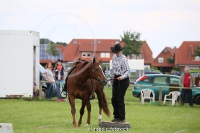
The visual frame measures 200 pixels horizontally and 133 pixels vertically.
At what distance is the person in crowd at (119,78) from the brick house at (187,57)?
302ft

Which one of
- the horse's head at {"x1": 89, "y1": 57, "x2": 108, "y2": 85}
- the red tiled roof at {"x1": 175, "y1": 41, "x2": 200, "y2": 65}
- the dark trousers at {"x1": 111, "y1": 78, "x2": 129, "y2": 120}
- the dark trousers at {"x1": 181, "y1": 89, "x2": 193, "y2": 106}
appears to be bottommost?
the dark trousers at {"x1": 181, "y1": 89, "x2": 193, "y2": 106}

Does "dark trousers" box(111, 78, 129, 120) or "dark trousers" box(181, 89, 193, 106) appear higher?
"dark trousers" box(111, 78, 129, 120)

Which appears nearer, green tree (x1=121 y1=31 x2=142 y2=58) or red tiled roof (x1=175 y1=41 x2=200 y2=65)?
green tree (x1=121 y1=31 x2=142 y2=58)

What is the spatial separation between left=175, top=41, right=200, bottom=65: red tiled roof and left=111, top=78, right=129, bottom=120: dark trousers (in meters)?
92.1

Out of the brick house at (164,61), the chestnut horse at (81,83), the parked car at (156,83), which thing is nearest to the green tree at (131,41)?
the brick house at (164,61)

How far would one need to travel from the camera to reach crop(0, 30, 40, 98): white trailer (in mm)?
25922

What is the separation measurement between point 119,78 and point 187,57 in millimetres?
94109

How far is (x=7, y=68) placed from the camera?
85.6ft

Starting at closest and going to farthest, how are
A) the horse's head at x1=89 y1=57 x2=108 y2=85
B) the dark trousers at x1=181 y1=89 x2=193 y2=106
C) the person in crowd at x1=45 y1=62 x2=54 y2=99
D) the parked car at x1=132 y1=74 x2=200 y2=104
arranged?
the horse's head at x1=89 y1=57 x2=108 y2=85
the dark trousers at x1=181 y1=89 x2=193 y2=106
the person in crowd at x1=45 y1=62 x2=54 y2=99
the parked car at x1=132 y1=74 x2=200 y2=104

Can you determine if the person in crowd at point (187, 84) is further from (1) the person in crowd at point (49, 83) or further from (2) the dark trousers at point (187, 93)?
(1) the person in crowd at point (49, 83)

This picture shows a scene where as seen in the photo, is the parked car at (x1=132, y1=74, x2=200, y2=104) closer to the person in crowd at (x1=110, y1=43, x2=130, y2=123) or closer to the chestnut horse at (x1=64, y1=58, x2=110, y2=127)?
the chestnut horse at (x1=64, y1=58, x2=110, y2=127)

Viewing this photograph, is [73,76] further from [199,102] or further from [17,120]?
[199,102]

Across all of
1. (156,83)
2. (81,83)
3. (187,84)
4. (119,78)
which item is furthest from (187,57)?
(119,78)

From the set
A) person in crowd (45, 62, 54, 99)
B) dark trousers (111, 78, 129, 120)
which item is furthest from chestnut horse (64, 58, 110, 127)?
person in crowd (45, 62, 54, 99)
